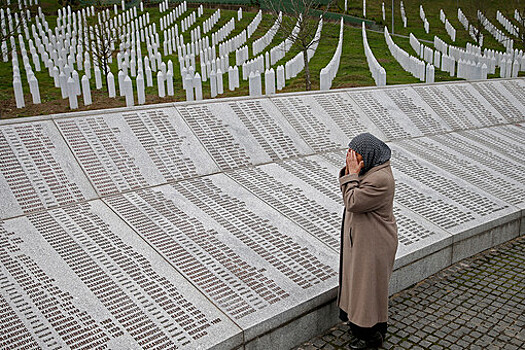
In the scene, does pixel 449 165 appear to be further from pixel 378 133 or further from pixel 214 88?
pixel 214 88

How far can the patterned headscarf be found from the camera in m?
3.99

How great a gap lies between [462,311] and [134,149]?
432cm

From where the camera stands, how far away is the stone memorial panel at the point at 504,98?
10.7 meters

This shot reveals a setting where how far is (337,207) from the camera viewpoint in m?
6.22

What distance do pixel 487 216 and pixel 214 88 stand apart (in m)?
7.92

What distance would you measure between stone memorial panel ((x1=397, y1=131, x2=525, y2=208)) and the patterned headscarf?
3.82 meters

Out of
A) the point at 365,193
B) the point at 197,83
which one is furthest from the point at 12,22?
the point at 365,193

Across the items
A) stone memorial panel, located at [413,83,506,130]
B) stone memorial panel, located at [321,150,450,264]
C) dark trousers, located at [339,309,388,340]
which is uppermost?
stone memorial panel, located at [413,83,506,130]

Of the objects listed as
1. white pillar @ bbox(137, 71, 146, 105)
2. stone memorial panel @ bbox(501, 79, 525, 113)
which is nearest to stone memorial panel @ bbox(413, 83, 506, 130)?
stone memorial panel @ bbox(501, 79, 525, 113)

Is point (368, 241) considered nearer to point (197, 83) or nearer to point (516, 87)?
point (197, 83)

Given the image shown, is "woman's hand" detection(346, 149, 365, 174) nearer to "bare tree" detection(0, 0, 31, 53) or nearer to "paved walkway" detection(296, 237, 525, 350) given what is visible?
"paved walkway" detection(296, 237, 525, 350)

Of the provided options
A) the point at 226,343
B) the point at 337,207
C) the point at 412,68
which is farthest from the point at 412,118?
the point at 412,68

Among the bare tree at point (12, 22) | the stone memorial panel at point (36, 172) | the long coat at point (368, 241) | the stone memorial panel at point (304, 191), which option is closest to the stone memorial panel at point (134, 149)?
the stone memorial panel at point (36, 172)

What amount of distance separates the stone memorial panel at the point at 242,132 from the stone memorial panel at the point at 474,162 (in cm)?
215
